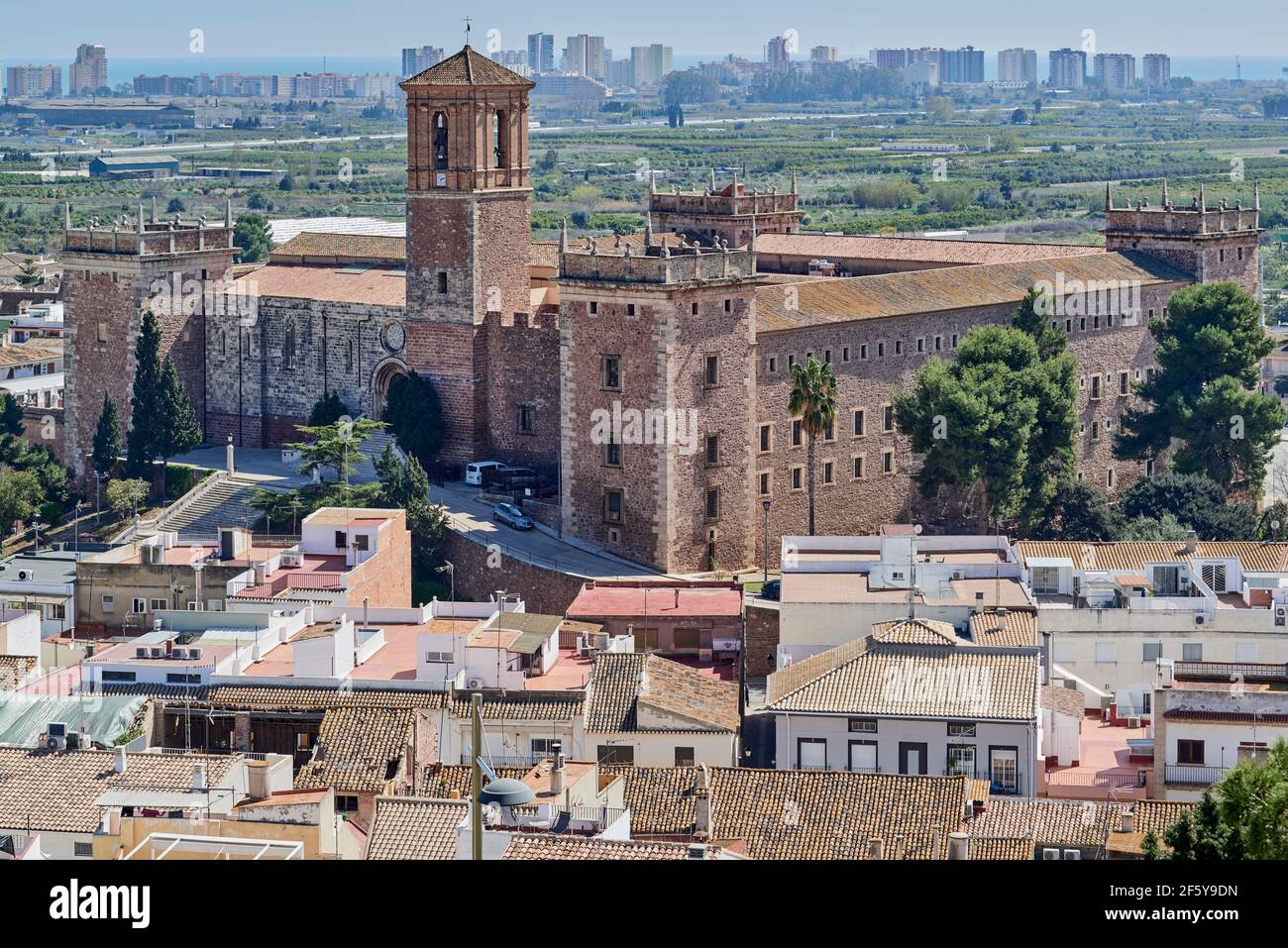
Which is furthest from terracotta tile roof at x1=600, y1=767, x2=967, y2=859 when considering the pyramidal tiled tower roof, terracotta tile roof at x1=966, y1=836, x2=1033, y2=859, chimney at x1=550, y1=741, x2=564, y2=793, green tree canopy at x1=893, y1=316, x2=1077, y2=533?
the pyramidal tiled tower roof

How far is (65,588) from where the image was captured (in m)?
48.7

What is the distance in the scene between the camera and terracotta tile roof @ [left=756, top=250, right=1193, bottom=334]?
58875 millimetres

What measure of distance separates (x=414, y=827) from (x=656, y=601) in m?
21.6

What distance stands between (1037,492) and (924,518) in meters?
3.26

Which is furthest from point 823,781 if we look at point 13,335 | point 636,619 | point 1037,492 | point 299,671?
point 13,335

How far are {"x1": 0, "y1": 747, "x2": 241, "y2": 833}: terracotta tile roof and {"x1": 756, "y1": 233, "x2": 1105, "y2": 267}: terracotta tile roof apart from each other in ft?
145

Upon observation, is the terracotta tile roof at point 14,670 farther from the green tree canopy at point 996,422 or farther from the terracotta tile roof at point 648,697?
the green tree canopy at point 996,422

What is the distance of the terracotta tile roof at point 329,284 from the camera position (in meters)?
65.3

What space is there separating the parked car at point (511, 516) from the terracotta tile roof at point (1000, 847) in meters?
28.0

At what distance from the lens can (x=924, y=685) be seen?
38.3m

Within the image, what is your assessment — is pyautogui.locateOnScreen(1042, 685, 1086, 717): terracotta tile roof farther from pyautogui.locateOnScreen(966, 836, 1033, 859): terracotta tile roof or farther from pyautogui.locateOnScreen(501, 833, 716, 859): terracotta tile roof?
pyautogui.locateOnScreen(501, 833, 716, 859): terracotta tile roof

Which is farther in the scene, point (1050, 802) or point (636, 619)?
point (636, 619)
